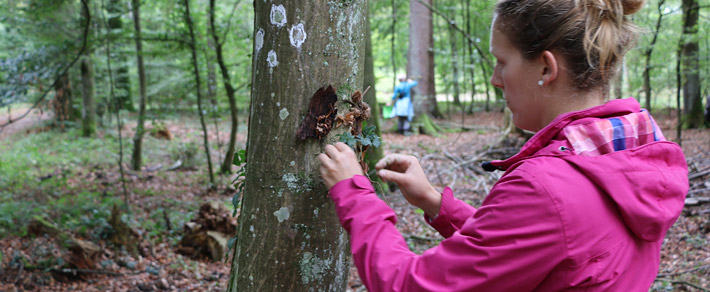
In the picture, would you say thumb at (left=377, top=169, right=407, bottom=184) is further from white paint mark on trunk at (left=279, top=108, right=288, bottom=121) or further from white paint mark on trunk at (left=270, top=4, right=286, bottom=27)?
white paint mark on trunk at (left=270, top=4, right=286, bottom=27)

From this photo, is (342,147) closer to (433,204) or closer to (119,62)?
(433,204)

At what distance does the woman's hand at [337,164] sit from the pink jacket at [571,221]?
340mm

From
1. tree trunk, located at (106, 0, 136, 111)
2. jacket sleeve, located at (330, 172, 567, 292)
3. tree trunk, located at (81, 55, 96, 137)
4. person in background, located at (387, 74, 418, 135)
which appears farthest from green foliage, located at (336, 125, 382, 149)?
tree trunk, located at (81, 55, 96, 137)

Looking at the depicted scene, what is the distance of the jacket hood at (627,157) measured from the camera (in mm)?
1016

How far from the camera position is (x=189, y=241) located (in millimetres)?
5344

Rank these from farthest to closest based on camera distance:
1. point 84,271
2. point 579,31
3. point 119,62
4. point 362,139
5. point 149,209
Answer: point 119,62
point 149,209
point 84,271
point 362,139
point 579,31

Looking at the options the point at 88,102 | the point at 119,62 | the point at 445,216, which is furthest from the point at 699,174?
the point at 88,102

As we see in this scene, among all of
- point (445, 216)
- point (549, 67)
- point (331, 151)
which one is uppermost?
point (549, 67)

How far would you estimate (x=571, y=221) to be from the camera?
3.24ft

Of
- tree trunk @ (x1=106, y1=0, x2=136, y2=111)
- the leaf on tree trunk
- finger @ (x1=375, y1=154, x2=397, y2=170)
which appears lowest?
finger @ (x1=375, y1=154, x2=397, y2=170)

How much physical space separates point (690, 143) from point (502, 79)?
33.8ft

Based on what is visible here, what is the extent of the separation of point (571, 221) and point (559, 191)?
7 centimetres

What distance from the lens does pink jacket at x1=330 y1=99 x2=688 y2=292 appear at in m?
1.00

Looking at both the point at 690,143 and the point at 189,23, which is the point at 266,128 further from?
the point at 690,143
